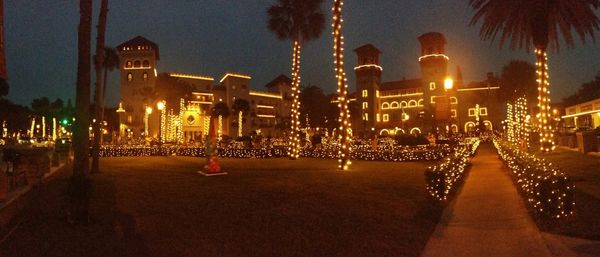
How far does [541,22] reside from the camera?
1966cm

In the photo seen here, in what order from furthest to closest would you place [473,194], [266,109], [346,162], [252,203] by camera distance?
[266,109] < [346,162] < [473,194] < [252,203]

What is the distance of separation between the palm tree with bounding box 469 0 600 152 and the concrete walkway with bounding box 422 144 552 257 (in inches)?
384

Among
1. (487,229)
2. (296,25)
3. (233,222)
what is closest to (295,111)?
(296,25)

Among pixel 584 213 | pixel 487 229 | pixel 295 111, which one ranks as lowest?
pixel 487 229

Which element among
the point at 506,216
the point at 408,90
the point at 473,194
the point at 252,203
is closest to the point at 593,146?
the point at 473,194

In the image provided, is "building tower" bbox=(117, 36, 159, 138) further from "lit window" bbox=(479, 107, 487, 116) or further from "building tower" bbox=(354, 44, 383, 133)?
"lit window" bbox=(479, 107, 487, 116)

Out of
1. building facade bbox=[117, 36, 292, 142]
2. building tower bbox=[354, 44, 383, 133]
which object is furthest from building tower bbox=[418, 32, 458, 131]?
building facade bbox=[117, 36, 292, 142]

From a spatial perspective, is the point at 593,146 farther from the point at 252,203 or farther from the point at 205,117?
the point at 205,117

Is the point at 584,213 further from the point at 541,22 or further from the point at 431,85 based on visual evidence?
the point at 431,85

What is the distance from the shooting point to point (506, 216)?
9.81 meters

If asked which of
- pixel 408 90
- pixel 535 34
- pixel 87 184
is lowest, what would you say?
pixel 87 184

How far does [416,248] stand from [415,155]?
840 inches

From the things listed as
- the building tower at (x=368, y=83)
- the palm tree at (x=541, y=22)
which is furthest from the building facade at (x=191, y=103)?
the palm tree at (x=541, y=22)

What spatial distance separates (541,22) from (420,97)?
272ft
